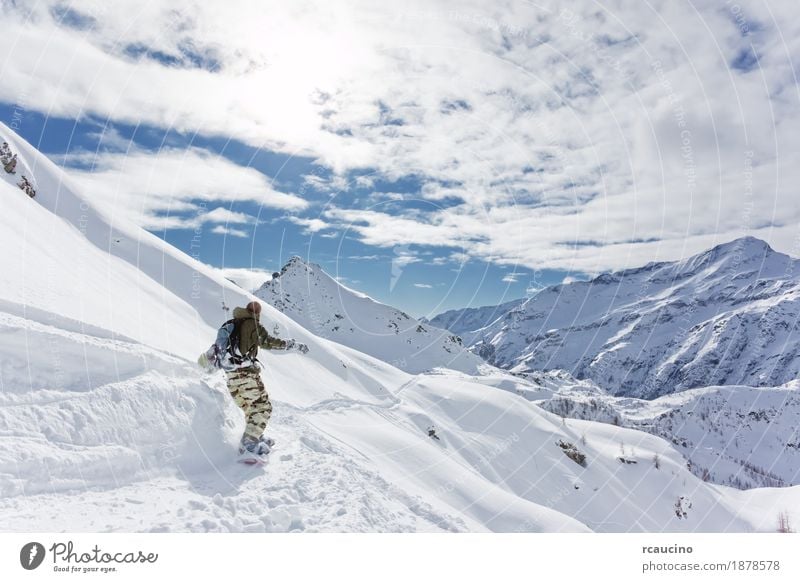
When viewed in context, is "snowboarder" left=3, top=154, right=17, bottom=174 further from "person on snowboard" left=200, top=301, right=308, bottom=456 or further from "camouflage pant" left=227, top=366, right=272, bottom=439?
"camouflage pant" left=227, top=366, right=272, bottom=439

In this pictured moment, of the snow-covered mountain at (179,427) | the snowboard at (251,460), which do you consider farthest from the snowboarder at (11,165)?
the snowboard at (251,460)

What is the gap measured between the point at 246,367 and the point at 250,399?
0.73 metres

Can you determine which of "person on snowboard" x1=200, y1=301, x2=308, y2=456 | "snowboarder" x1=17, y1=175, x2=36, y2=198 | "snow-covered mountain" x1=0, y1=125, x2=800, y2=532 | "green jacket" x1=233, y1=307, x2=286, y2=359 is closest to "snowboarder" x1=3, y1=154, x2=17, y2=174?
"snowboarder" x1=17, y1=175, x2=36, y2=198

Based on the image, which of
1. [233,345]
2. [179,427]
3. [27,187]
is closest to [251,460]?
[179,427]

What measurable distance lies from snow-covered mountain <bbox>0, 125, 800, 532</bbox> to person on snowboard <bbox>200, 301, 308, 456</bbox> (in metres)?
0.52

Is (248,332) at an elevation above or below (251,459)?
above

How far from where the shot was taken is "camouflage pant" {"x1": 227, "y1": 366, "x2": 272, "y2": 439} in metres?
10.3

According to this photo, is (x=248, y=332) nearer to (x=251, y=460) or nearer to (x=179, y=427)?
(x=179, y=427)

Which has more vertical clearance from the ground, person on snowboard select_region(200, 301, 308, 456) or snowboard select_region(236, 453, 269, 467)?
person on snowboard select_region(200, 301, 308, 456)

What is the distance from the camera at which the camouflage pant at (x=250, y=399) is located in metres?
10.3

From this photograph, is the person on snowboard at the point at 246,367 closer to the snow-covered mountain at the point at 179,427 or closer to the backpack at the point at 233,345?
the backpack at the point at 233,345

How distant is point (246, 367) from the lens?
10422 mm
